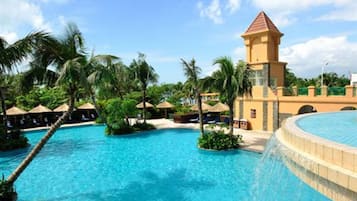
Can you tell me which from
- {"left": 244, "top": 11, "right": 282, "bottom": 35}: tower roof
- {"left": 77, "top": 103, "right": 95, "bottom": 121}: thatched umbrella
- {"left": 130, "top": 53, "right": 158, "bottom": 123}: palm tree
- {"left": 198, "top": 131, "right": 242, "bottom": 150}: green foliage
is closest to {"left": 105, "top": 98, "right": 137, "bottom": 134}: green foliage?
{"left": 130, "top": 53, "right": 158, "bottom": 123}: palm tree

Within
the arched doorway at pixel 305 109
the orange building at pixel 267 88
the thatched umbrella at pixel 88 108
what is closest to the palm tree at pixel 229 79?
the orange building at pixel 267 88

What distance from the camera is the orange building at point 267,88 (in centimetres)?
1997

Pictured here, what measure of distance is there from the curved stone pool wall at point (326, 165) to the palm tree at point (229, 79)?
37.1 ft

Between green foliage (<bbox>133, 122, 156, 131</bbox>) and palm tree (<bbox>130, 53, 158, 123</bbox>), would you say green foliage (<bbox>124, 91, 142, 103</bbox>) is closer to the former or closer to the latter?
palm tree (<bbox>130, 53, 158, 123</bbox>)

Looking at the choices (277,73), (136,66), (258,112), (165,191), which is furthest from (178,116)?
(165,191)

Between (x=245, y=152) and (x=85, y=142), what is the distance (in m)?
11.8

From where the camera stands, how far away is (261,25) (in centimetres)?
2181

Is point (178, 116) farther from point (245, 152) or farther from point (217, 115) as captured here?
point (245, 152)

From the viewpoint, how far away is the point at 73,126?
2817 cm

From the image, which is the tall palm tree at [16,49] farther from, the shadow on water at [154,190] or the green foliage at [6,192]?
the shadow on water at [154,190]

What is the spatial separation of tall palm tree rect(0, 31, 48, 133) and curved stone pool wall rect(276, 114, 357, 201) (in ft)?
25.9

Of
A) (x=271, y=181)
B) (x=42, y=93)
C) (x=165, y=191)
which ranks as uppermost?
(x=42, y=93)

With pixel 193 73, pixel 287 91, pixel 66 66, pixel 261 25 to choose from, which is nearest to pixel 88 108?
pixel 193 73

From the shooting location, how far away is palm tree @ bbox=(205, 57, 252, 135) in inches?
609
